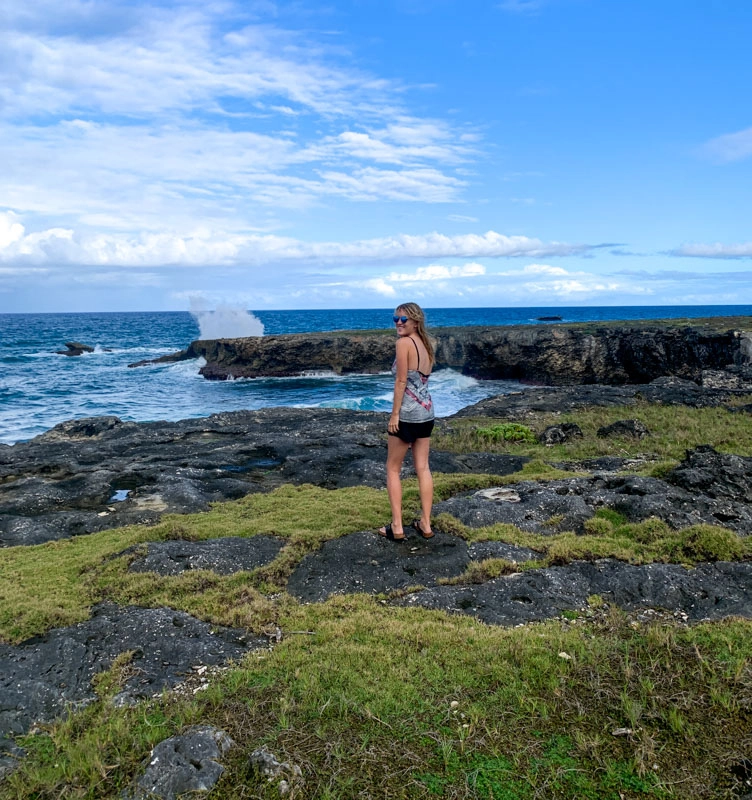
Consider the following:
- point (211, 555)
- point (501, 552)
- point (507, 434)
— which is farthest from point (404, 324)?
point (507, 434)

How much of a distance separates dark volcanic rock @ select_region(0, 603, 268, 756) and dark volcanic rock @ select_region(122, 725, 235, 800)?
1.28 m

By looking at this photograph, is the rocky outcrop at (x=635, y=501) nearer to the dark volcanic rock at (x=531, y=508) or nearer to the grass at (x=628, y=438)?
the dark volcanic rock at (x=531, y=508)

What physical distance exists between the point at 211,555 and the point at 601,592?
18.2ft

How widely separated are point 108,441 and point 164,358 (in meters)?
51.8

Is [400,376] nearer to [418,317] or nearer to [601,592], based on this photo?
[418,317]

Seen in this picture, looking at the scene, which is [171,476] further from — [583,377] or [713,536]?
[583,377]

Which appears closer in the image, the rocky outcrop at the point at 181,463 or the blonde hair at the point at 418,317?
the blonde hair at the point at 418,317

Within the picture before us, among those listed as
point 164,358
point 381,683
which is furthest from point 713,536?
point 164,358

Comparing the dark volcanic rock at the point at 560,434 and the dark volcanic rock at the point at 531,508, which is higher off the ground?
the dark volcanic rock at the point at 531,508

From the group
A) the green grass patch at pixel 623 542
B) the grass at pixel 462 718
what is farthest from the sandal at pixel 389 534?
the grass at pixel 462 718

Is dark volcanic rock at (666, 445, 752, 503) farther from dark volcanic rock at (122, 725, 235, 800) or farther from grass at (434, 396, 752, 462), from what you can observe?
dark volcanic rock at (122, 725, 235, 800)

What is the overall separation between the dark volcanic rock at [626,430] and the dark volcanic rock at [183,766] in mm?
17474

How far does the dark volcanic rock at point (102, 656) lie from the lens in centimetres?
550

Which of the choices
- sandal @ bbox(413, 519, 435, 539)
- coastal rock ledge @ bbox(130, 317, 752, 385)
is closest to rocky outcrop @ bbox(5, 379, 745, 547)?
sandal @ bbox(413, 519, 435, 539)
